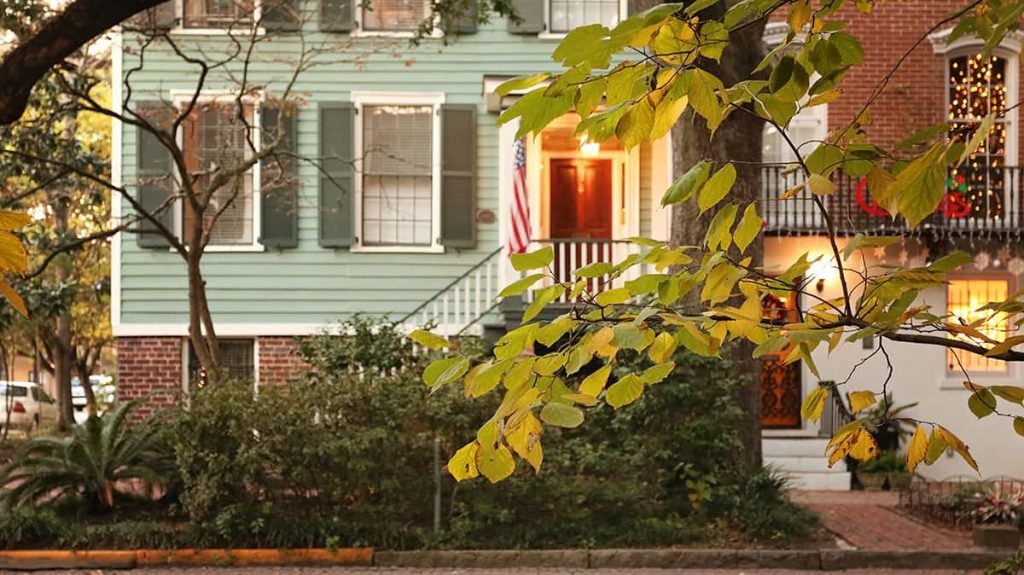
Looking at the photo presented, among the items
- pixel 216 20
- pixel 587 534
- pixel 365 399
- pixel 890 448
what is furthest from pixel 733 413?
pixel 216 20

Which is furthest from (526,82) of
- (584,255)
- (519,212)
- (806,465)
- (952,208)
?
(952,208)

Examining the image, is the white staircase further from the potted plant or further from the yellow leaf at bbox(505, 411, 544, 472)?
the yellow leaf at bbox(505, 411, 544, 472)

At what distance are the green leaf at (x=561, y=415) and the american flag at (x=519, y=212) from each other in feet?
44.0

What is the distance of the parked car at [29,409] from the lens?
3042 centimetres

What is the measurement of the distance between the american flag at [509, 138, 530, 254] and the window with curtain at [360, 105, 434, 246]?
2031 mm

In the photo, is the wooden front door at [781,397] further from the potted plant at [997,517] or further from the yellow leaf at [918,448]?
the yellow leaf at [918,448]

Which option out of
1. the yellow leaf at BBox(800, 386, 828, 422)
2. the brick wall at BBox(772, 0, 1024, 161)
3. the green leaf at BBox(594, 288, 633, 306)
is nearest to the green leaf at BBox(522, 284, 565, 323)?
the green leaf at BBox(594, 288, 633, 306)

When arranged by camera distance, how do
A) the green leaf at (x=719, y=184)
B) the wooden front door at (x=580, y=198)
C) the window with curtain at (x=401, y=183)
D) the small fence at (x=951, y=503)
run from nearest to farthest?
the green leaf at (x=719, y=184) → the small fence at (x=951, y=503) → the window with curtain at (x=401, y=183) → the wooden front door at (x=580, y=198)

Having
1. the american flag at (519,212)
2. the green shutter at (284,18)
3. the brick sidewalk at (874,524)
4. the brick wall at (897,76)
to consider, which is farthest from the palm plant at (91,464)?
the brick wall at (897,76)

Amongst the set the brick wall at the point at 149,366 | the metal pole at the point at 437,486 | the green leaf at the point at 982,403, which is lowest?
the metal pole at the point at 437,486

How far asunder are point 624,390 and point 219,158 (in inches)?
602

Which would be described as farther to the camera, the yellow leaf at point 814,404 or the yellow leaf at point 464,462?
the yellow leaf at point 814,404

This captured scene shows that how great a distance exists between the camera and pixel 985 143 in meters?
17.9

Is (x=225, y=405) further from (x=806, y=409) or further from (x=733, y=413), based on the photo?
(x=806, y=409)
